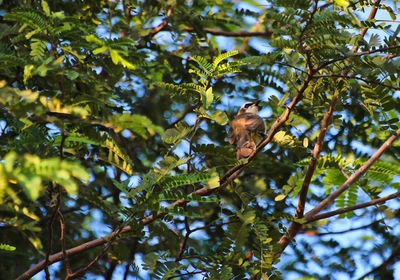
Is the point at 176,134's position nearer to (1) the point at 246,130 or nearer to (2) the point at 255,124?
(1) the point at 246,130

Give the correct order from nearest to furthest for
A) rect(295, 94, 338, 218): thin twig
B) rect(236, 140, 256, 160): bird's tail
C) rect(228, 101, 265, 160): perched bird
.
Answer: rect(295, 94, 338, 218): thin twig < rect(236, 140, 256, 160): bird's tail < rect(228, 101, 265, 160): perched bird

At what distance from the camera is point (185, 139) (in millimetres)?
2812

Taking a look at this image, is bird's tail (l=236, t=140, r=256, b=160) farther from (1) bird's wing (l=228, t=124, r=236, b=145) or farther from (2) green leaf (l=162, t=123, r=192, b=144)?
(2) green leaf (l=162, t=123, r=192, b=144)

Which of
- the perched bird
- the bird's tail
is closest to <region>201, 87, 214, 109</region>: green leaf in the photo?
the bird's tail

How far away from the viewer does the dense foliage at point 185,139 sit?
2266 millimetres

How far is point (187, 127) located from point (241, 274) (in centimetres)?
91

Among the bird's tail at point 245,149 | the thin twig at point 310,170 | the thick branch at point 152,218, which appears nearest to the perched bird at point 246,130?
the bird's tail at point 245,149

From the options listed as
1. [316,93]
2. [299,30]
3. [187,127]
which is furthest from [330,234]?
[299,30]

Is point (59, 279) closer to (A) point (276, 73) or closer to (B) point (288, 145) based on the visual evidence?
(B) point (288, 145)

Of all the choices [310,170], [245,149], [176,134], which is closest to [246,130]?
[245,149]

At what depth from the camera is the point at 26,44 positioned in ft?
10.8

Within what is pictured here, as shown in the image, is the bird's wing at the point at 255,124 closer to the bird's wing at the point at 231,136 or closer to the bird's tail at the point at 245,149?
the bird's wing at the point at 231,136

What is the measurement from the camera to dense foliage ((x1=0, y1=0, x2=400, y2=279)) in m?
2.27

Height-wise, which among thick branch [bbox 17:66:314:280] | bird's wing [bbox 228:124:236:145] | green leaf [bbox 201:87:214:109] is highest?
bird's wing [bbox 228:124:236:145]
